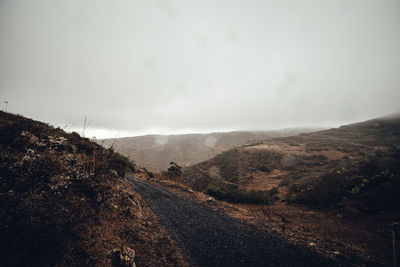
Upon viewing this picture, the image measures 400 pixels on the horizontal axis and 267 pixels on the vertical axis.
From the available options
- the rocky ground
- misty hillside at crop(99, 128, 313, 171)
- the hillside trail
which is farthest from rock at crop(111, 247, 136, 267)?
misty hillside at crop(99, 128, 313, 171)

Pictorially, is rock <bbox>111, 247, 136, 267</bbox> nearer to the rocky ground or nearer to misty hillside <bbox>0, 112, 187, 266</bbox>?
misty hillside <bbox>0, 112, 187, 266</bbox>

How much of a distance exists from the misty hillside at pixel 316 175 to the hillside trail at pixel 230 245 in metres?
5.30

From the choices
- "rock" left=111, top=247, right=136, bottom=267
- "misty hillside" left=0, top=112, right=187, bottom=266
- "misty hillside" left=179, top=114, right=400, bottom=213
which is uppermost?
"misty hillside" left=0, top=112, right=187, bottom=266

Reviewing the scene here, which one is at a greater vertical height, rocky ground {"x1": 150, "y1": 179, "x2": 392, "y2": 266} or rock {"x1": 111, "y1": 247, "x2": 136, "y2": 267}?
rock {"x1": 111, "y1": 247, "x2": 136, "y2": 267}

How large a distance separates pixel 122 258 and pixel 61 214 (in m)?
1.32

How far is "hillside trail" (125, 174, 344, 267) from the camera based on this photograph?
3.51 metres

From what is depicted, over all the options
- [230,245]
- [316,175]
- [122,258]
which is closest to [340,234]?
[230,245]

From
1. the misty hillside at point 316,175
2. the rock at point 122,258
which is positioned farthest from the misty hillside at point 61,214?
the misty hillside at point 316,175

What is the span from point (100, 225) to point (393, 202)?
33.7ft

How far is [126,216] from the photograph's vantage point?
4.37 m

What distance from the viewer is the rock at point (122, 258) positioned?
266 centimetres

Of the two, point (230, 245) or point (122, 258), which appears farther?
point (230, 245)

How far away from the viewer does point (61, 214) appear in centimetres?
269

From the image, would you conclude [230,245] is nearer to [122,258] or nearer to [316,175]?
[122,258]
